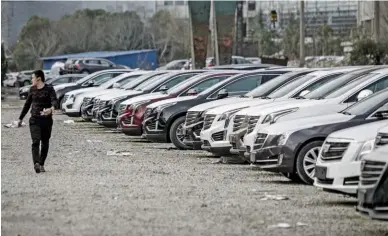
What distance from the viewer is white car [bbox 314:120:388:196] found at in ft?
42.2

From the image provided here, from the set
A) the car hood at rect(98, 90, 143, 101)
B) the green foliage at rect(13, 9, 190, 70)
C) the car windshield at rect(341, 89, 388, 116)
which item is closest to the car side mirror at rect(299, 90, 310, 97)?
the car windshield at rect(341, 89, 388, 116)

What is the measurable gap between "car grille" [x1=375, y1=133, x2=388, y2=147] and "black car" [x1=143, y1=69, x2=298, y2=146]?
10051mm

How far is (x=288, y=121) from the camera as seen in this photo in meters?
16.4

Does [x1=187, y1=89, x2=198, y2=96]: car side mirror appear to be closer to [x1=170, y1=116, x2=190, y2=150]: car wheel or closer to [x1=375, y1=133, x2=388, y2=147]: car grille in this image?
[x1=170, y1=116, x2=190, y2=150]: car wheel

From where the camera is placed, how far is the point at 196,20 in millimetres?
50594

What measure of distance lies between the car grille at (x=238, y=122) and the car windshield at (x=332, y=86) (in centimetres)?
109

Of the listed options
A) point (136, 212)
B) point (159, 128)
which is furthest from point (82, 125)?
point (136, 212)

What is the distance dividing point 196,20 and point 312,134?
3524cm

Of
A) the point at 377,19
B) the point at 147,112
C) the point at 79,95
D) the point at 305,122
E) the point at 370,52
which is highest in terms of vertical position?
the point at 377,19

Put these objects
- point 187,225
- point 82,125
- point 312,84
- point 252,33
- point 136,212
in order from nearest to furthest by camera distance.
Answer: point 187,225, point 136,212, point 312,84, point 82,125, point 252,33

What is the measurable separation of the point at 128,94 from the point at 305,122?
13.9 meters

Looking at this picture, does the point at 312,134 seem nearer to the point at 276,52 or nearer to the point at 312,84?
the point at 312,84

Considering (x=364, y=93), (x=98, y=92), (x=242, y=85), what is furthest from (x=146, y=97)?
(x=364, y=93)

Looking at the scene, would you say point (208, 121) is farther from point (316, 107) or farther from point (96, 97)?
point (96, 97)
